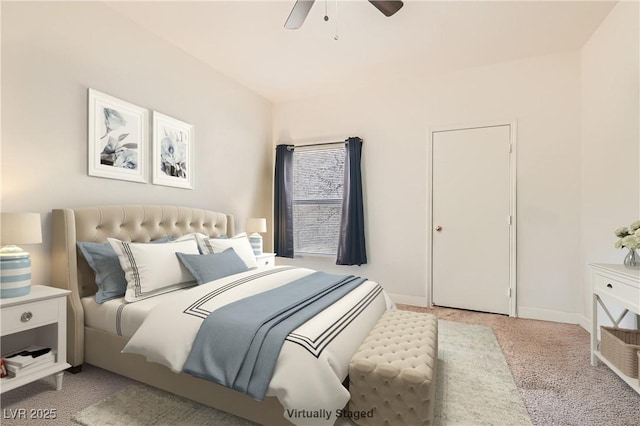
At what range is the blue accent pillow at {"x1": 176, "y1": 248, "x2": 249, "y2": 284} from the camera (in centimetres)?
240

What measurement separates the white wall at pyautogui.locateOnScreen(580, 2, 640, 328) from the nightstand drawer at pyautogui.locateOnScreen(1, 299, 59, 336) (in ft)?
13.1

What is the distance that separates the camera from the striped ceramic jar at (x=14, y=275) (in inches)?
70.6

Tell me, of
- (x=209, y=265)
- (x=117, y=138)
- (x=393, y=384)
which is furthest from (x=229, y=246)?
(x=393, y=384)

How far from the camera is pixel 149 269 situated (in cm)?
224

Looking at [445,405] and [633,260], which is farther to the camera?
[633,260]

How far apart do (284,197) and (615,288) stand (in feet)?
11.4

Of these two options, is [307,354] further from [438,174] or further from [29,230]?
[438,174]

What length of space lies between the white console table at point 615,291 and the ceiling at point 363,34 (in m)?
2.08

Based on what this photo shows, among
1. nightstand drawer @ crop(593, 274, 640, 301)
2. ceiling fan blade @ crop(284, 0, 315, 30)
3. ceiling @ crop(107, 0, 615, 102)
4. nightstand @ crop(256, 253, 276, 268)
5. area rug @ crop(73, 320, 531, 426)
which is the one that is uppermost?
ceiling @ crop(107, 0, 615, 102)

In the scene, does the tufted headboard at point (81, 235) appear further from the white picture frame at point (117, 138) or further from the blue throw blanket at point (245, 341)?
the blue throw blanket at point (245, 341)

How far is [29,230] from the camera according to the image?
1.85 m

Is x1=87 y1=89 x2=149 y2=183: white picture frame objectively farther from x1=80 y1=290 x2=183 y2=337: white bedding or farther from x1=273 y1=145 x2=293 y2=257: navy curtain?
x1=273 y1=145 x2=293 y2=257: navy curtain

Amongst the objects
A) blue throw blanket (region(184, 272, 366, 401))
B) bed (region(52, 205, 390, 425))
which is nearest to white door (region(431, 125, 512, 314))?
bed (region(52, 205, 390, 425))

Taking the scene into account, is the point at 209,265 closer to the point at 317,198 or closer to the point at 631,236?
the point at 317,198
